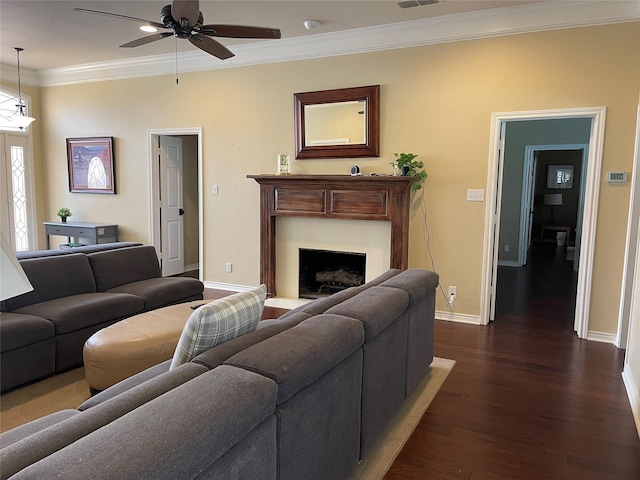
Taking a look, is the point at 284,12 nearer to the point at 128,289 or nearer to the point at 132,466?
the point at 128,289

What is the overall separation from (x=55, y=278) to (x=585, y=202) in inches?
186

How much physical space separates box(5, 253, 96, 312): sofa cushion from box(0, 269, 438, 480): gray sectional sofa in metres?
2.19

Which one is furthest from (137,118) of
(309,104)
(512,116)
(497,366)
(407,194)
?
(497,366)

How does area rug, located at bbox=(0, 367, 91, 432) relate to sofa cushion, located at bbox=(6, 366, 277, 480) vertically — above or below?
below

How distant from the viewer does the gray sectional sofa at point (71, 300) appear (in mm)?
3102

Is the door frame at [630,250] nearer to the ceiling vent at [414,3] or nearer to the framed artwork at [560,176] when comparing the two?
the ceiling vent at [414,3]

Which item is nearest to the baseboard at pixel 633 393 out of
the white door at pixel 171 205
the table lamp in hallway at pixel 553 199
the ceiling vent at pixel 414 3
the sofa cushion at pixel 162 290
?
the ceiling vent at pixel 414 3

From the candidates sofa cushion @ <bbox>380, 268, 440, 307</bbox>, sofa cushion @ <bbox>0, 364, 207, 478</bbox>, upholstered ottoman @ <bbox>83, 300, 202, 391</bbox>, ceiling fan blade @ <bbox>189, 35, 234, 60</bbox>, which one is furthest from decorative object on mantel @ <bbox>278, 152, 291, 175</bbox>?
sofa cushion @ <bbox>0, 364, 207, 478</bbox>

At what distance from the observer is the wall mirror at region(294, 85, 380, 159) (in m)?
5.05

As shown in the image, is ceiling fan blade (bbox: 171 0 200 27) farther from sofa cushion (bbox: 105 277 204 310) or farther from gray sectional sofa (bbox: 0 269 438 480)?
sofa cushion (bbox: 105 277 204 310)

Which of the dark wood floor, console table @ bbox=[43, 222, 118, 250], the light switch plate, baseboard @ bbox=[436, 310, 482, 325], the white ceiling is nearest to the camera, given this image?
the dark wood floor

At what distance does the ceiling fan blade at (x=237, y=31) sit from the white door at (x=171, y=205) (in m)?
3.60

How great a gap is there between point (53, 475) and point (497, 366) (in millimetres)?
3334

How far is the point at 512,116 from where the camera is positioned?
4438 millimetres
